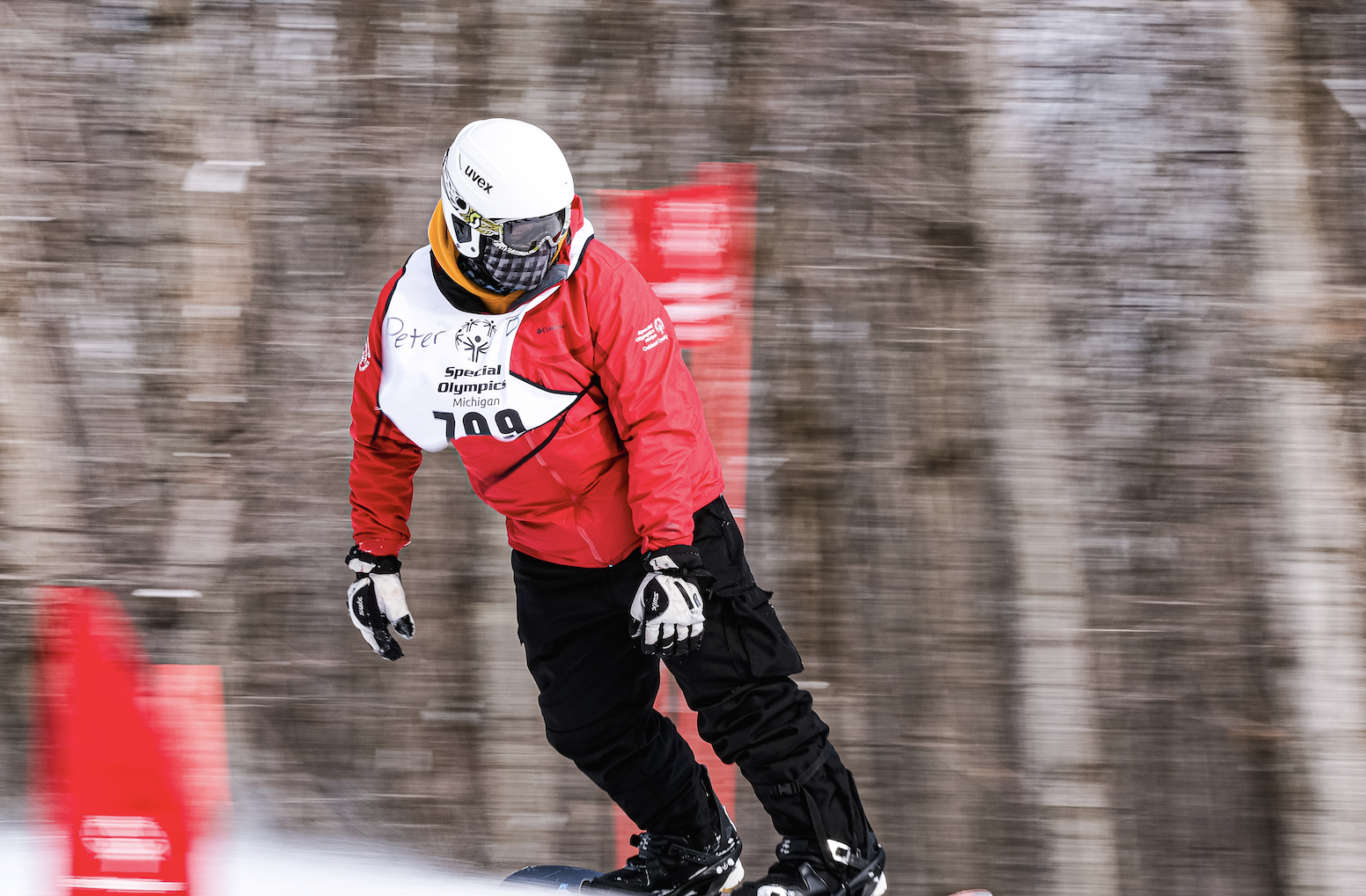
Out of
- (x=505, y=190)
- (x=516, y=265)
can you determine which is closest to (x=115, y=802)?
(x=516, y=265)

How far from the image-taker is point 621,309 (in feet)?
7.10

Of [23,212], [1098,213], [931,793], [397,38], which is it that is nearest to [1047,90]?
[1098,213]

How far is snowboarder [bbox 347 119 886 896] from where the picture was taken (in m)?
2.12

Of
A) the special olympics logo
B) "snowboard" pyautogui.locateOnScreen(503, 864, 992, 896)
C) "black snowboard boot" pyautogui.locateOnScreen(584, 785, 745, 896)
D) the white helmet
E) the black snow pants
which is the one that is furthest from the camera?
"snowboard" pyautogui.locateOnScreen(503, 864, 992, 896)

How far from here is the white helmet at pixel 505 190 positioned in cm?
203

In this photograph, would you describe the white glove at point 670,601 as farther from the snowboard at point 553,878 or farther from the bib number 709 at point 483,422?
the snowboard at point 553,878

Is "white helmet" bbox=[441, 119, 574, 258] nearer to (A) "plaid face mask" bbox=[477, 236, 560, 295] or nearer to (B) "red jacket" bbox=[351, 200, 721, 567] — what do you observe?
(A) "plaid face mask" bbox=[477, 236, 560, 295]

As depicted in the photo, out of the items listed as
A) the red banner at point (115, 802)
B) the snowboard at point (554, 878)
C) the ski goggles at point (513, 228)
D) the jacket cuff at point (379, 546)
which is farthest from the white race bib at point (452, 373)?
the snowboard at point (554, 878)

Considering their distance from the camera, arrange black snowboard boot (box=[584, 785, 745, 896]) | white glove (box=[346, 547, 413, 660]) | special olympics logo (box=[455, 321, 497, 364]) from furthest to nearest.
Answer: black snowboard boot (box=[584, 785, 745, 896])
white glove (box=[346, 547, 413, 660])
special olympics logo (box=[455, 321, 497, 364])

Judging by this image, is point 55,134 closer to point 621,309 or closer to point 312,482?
point 312,482

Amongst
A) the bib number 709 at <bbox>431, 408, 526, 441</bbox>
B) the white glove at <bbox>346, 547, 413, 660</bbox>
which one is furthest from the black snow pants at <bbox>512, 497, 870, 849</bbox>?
the bib number 709 at <bbox>431, 408, 526, 441</bbox>

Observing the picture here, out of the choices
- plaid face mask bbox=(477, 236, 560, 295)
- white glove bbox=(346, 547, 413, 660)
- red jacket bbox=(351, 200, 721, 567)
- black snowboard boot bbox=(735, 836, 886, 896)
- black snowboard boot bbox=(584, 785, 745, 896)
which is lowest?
black snowboard boot bbox=(584, 785, 745, 896)

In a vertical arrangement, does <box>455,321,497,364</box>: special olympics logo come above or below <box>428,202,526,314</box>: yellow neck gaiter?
below

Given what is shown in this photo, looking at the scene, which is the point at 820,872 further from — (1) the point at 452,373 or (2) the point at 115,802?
(2) the point at 115,802
